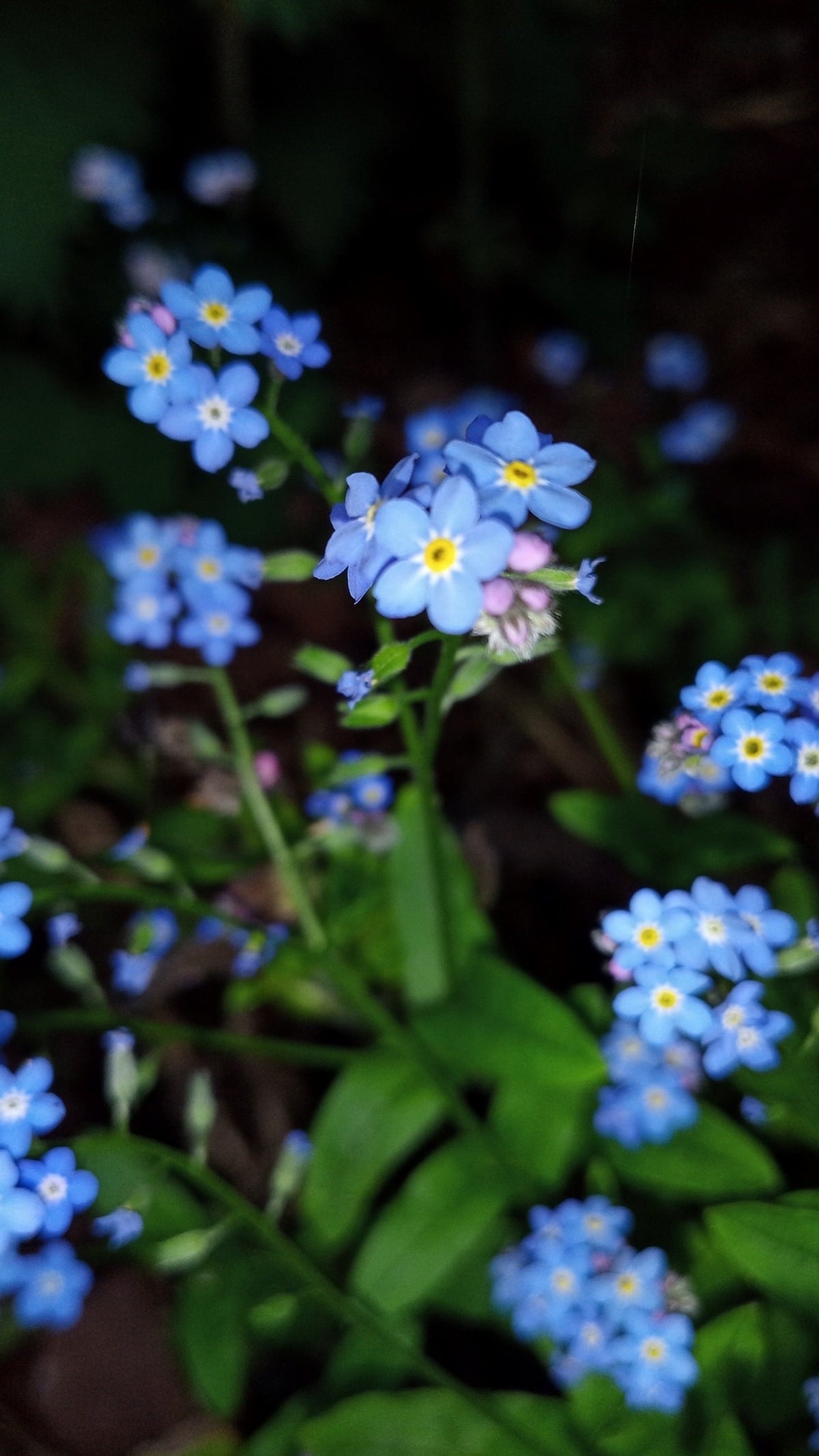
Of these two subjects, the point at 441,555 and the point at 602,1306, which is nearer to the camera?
the point at 441,555

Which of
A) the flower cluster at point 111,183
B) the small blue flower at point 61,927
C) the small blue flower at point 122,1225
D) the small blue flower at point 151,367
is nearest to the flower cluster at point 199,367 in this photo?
the small blue flower at point 151,367

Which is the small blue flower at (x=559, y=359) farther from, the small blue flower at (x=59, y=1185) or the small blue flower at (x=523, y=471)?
the small blue flower at (x=59, y=1185)

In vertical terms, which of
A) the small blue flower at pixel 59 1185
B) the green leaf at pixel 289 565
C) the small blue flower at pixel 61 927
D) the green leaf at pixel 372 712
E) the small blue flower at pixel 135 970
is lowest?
the small blue flower at pixel 59 1185

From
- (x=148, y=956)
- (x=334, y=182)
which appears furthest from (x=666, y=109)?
(x=148, y=956)

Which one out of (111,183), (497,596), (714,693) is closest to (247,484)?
(497,596)

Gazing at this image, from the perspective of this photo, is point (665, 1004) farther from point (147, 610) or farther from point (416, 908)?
point (147, 610)
